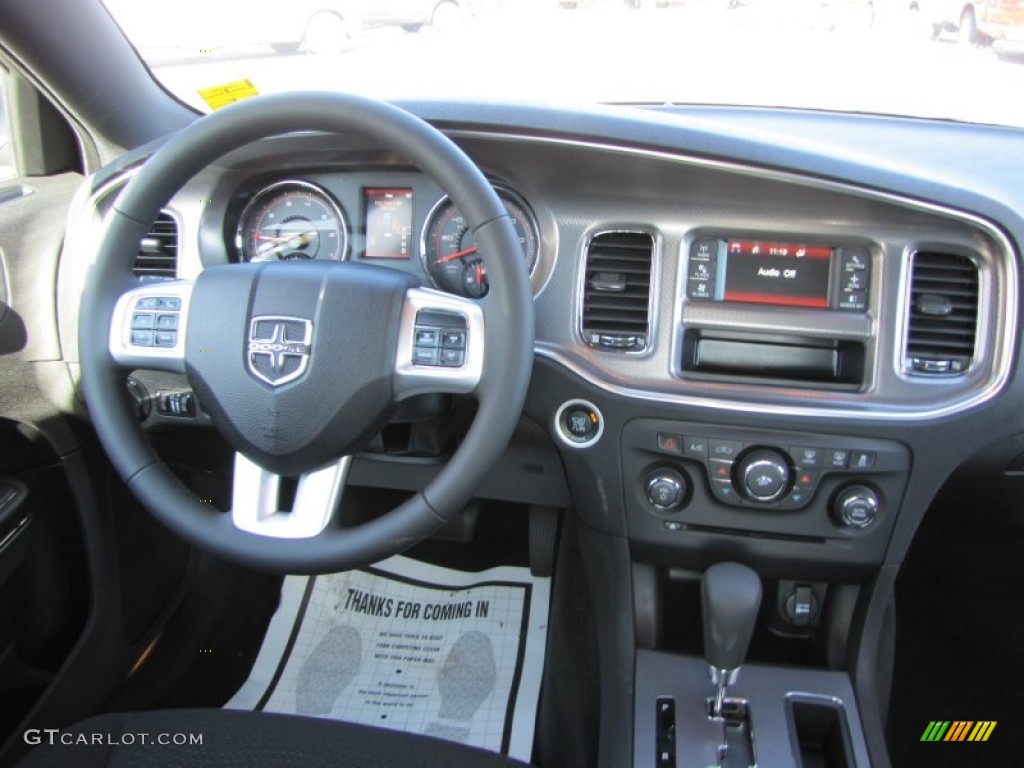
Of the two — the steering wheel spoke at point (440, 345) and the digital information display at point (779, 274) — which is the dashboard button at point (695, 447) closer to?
the digital information display at point (779, 274)

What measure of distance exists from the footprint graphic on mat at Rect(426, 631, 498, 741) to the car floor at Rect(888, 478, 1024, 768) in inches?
32.6

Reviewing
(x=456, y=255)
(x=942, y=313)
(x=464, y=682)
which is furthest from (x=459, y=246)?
(x=464, y=682)

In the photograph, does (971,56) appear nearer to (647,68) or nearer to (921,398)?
(647,68)

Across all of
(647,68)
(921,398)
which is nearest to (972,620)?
(921,398)

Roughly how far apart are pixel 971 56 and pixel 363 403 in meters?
1.44

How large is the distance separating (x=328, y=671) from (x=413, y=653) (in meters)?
0.18

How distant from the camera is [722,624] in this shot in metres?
1.25

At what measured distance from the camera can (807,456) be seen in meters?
1.33

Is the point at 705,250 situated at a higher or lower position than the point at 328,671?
higher

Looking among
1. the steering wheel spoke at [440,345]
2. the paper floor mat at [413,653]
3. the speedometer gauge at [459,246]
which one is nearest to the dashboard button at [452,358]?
the steering wheel spoke at [440,345]

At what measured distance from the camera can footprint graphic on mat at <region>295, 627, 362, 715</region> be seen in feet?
5.95

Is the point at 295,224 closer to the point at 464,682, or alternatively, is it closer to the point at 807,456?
the point at 807,456

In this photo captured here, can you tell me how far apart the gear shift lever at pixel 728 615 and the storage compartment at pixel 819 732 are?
0.17 m

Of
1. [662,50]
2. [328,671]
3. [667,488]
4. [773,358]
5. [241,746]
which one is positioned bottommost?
[328,671]
